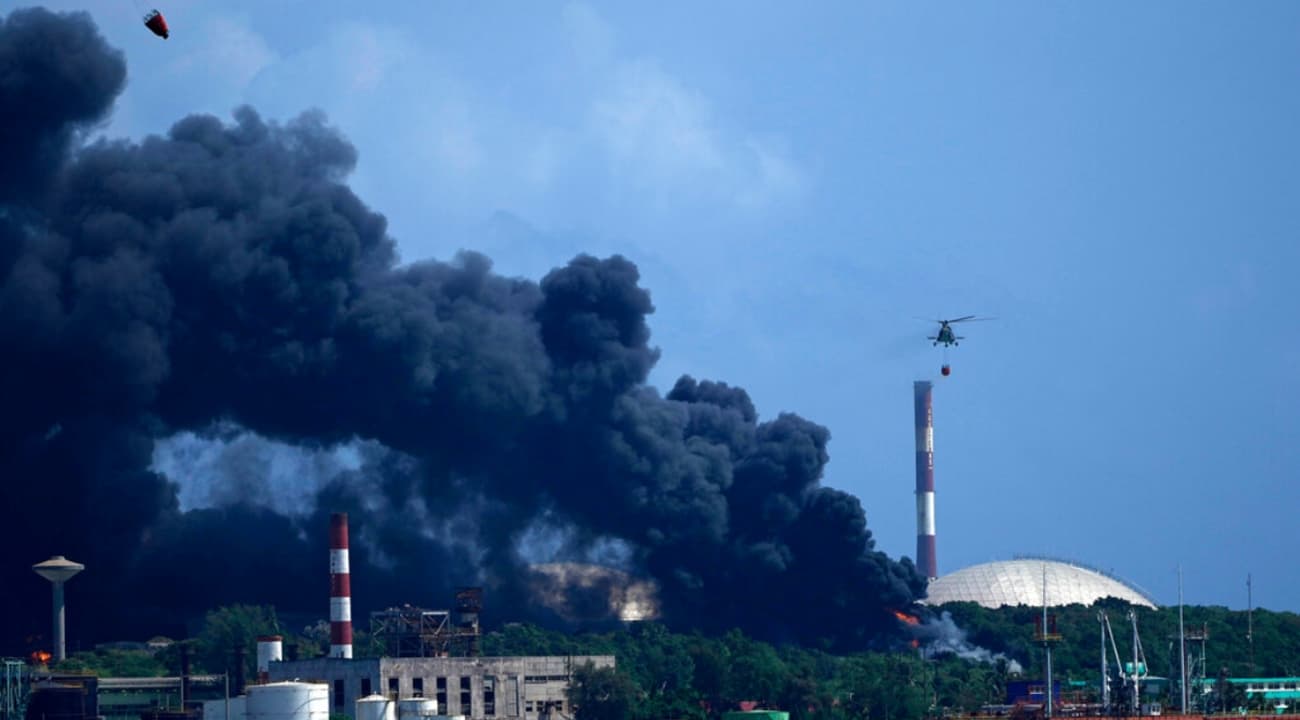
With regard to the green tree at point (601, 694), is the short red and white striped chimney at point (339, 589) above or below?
above

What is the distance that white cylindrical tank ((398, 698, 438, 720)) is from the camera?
422 feet

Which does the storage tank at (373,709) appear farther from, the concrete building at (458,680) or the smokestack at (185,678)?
the smokestack at (185,678)

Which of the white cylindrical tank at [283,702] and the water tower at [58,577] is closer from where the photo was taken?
the white cylindrical tank at [283,702]

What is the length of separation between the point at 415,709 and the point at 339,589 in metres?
15.8

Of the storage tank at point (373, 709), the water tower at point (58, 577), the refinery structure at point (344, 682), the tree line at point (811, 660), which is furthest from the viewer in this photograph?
the water tower at point (58, 577)

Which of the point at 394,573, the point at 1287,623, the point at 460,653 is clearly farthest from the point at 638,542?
the point at 1287,623

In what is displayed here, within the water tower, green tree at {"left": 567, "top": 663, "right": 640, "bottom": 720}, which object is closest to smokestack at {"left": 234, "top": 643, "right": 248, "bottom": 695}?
the water tower

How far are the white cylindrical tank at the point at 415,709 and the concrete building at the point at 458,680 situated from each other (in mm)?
10887

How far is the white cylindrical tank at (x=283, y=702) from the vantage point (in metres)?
121

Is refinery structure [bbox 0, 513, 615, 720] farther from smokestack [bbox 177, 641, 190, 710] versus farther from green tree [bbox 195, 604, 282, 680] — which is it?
green tree [bbox 195, 604, 282, 680]

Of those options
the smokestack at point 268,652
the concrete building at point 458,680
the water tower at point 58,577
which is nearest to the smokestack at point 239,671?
the smokestack at point 268,652

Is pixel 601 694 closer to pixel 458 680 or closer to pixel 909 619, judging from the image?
pixel 458 680

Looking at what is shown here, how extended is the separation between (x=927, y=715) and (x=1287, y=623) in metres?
61.4

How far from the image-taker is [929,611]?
7505 inches
